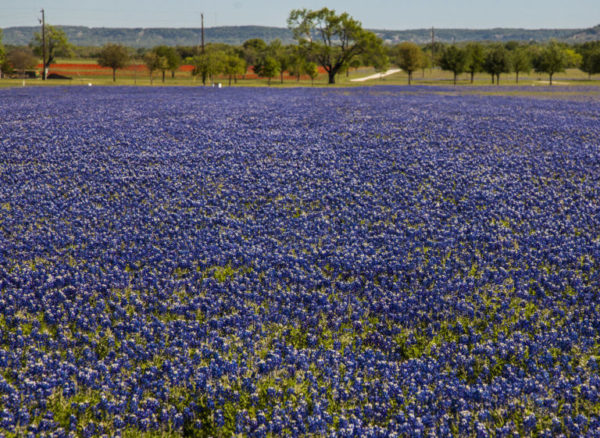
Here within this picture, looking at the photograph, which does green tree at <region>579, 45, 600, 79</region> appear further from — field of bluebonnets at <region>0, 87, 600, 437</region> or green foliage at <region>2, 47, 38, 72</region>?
green foliage at <region>2, 47, 38, 72</region>

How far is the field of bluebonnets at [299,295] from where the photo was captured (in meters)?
4.66

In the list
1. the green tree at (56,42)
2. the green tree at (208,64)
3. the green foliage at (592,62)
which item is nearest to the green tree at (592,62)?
the green foliage at (592,62)

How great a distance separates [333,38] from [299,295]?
Result: 69337 mm

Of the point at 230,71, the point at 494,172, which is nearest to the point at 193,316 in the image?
the point at 494,172

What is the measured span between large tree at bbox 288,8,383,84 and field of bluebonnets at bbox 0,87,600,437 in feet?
192

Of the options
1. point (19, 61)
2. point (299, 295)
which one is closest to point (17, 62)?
point (19, 61)

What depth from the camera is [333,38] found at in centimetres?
7056

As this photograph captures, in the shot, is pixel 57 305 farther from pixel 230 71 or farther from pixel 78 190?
pixel 230 71

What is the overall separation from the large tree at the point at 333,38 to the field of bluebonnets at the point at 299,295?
192 ft

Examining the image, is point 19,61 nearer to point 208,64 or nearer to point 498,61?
point 208,64

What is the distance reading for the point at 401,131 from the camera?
20.3 m

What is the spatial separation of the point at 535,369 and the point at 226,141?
564 inches

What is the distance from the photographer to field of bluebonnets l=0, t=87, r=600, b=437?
15.3 feet

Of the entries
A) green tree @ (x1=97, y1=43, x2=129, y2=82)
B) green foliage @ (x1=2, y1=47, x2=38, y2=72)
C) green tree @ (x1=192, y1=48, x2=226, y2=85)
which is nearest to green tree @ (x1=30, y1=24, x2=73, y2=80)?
green foliage @ (x1=2, y1=47, x2=38, y2=72)
